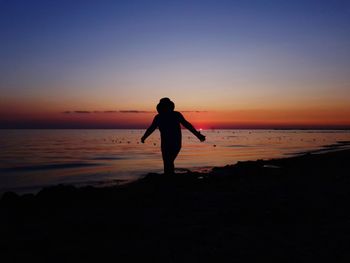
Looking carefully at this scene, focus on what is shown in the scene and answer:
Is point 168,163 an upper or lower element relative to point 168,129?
lower

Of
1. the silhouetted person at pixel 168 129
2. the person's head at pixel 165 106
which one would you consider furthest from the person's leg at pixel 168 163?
the person's head at pixel 165 106

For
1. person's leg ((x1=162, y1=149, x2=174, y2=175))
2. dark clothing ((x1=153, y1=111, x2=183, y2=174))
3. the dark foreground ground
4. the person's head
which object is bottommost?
the dark foreground ground

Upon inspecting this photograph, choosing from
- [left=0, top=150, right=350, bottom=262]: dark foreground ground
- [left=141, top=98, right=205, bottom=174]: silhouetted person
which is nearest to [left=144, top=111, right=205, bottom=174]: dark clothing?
[left=141, top=98, right=205, bottom=174]: silhouetted person

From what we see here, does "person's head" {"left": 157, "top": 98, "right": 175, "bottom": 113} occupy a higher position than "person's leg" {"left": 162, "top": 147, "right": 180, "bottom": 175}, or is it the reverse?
"person's head" {"left": 157, "top": 98, "right": 175, "bottom": 113}

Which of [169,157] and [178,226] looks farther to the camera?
[169,157]

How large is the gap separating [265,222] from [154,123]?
144 inches

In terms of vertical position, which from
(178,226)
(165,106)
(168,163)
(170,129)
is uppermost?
(165,106)

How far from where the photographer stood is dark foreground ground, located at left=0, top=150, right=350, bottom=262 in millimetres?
5090

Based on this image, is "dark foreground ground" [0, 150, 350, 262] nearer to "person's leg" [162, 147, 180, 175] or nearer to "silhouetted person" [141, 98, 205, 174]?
"person's leg" [162, 147, 180, 175]

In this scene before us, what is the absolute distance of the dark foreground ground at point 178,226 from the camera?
16.7 ft

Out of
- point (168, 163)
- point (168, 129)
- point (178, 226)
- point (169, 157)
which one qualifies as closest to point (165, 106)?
point (168, 129)

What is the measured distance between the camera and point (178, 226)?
6.55 meters

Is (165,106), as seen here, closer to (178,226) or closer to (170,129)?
(170,129)

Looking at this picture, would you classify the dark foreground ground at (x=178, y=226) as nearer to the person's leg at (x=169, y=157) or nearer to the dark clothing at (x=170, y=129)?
the person's leg at (x=169, y=157)
